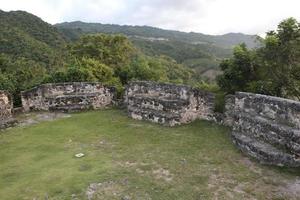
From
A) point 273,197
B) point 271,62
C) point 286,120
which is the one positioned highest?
point 271,62

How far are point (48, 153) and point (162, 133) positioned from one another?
4006 mm

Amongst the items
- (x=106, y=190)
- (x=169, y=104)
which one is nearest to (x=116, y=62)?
(x=169, y=104)

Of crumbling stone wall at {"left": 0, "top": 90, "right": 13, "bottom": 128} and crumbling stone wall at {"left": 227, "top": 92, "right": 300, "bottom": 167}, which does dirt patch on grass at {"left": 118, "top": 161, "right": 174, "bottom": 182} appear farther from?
crumbling stone wall at {"left": 0, "top": 90, "right": 13, "bottom": 128}

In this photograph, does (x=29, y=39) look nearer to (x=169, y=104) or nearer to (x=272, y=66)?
(x=169, y=104)

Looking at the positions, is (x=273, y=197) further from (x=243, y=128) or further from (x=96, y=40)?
(x=96, y=40)

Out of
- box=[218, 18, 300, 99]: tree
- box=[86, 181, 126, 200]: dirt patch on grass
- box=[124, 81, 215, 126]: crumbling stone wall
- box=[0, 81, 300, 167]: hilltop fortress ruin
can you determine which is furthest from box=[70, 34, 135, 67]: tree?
box=[86, 181, 126, 200]: dirt patch on grass

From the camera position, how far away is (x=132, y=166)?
10156mm

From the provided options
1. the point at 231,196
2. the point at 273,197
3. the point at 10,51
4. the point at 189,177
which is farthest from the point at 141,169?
the point at 10,51

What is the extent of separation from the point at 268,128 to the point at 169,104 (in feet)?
15.2

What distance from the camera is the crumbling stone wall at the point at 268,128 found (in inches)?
393

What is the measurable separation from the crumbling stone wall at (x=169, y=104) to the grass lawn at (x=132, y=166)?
0.47m

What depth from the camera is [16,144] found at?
40.6 feet

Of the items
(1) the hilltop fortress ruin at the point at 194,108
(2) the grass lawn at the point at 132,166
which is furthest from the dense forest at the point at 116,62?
(2) the grass lawn at the point at 132,166

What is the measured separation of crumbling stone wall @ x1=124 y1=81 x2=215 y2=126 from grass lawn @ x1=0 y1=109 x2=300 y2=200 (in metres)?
0.47
